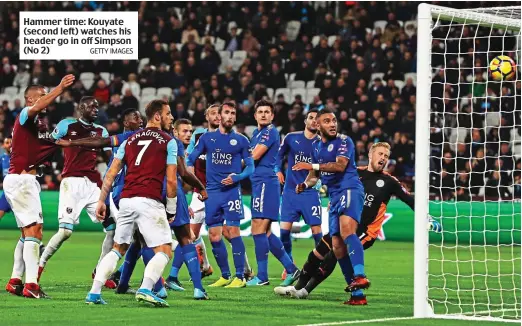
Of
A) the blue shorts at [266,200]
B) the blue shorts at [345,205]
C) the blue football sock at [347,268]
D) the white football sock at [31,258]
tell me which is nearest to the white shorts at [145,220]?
the white football sock at [31,258]

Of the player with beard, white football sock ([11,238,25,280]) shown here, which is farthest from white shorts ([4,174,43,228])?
the player with beard

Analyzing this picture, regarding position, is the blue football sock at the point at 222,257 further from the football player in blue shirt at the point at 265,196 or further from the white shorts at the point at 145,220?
the white shorts at the point at 145,220

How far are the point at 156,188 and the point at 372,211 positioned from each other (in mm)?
2841

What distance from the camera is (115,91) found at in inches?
976

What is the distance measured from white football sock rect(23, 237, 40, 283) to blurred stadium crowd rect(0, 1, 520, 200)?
11610mm

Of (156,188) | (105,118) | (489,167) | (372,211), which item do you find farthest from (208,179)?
(105,118)

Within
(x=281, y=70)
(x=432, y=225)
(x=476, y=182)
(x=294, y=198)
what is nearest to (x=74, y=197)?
(x=294, y=198)

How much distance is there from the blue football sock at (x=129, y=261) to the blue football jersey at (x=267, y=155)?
2385 mm

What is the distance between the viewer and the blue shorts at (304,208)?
13.0 metres

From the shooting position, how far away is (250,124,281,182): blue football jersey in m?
12.6

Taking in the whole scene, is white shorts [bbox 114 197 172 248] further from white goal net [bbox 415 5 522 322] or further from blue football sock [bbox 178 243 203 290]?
white goal net [bbox 415 5 522 322]

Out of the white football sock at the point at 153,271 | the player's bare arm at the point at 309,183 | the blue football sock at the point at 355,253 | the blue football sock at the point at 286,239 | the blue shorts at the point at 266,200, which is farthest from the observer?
the blue football sock at the point at 286,239

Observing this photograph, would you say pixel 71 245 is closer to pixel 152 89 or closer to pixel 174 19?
pixel 152 89

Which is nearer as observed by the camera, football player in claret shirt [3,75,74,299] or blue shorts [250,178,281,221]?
football player in claret shirt [3,75,74,299]
